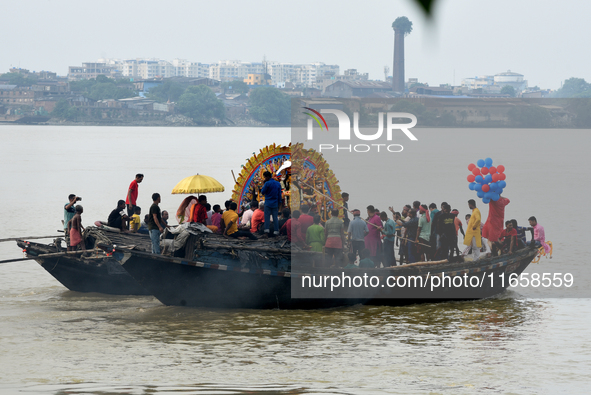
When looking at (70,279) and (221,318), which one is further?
(70,279)

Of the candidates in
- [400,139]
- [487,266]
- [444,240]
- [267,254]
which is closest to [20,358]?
[267,254]

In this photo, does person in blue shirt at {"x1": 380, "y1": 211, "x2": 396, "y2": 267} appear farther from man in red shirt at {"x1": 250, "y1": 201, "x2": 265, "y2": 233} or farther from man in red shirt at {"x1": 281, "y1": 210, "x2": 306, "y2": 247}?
man in red shirt at {"x1": 250, "y1": 201, "x2": 265, "y2": 233}

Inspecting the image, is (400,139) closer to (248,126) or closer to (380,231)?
(248,126)

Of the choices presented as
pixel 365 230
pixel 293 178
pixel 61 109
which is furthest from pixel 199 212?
pixel 61 109

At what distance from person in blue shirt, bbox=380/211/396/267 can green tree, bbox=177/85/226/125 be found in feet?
492

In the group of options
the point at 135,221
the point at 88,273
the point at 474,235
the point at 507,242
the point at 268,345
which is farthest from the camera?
the point at 135,221

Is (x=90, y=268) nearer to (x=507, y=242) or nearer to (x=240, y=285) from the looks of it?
(x=240, y=285)

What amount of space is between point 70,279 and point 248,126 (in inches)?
Result: 6244

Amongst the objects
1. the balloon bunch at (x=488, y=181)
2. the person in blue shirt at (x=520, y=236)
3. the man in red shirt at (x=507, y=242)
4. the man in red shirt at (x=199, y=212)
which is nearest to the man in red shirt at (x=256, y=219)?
the man in red shirt at (x=199, y=212)

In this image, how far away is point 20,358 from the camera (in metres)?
11.2

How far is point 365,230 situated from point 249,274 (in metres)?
2.39

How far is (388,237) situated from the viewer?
46.1 ft

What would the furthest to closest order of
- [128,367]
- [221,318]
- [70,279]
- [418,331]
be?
[70,279] < [221,318] < [418,331] < [128,367]

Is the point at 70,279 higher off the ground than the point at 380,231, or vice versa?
the point at 380,231
